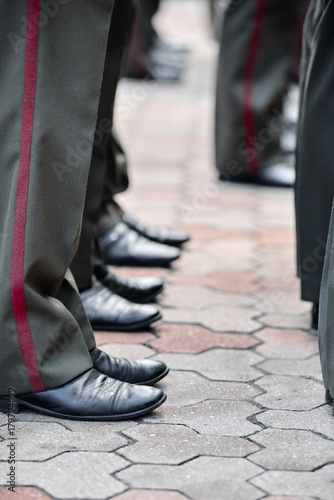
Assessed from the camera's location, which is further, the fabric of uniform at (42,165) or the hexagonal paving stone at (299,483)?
the fabric of uniform at (42,165)

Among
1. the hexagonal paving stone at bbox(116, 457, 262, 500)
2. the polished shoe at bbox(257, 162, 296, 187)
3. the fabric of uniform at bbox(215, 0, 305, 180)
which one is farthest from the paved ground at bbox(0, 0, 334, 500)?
the fabric of uniform at bbox(215, 0, 305, 180)

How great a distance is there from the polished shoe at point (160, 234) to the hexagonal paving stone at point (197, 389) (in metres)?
1.06

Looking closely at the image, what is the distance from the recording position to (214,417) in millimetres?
1913

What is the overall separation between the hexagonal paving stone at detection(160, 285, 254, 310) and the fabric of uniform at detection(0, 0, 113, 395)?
90 centimetres

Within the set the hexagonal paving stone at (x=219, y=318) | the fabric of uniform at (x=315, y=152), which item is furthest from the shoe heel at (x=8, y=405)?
the fabric of uniform at (x=315, y=152)

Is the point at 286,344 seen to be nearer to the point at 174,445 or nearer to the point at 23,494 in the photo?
the point at 174,445

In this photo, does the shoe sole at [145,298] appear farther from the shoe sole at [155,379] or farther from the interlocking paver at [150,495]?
the interlocking paver at [150,495]

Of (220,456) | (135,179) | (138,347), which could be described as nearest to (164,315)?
(138,347)

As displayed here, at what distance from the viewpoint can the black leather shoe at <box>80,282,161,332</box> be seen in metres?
2.42

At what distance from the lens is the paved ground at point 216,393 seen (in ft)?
5.32

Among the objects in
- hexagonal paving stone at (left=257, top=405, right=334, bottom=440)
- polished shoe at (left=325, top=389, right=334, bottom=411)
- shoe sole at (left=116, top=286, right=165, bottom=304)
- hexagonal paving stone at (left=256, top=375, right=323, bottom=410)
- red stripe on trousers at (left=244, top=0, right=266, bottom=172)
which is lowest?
shoe sole at (left=116, top=286, right=165, bottom=304)

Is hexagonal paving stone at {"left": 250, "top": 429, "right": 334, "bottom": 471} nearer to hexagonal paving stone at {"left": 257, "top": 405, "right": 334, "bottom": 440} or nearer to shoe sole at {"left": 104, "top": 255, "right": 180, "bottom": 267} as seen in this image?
hexagonal paving stone at {"left": 257, "top": 405, "right": 334, "bottom": 440}

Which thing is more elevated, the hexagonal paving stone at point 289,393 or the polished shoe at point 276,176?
the polished shoe at point 276,176

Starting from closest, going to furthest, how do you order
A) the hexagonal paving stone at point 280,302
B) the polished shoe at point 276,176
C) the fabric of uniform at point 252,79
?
the hexagonal paving stone at point 280,302, the fabric of uniform at point 252,79, the polished shoe at point 276,176
